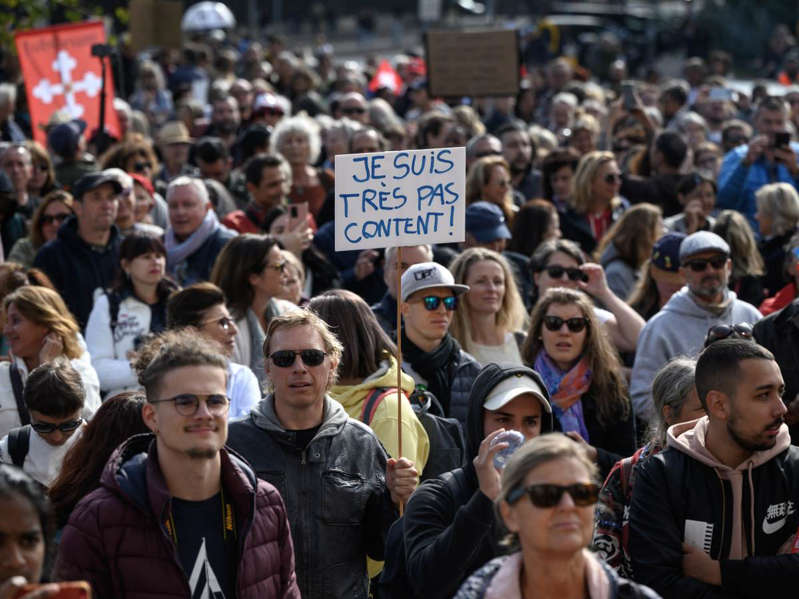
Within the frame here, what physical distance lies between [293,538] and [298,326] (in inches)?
30.0

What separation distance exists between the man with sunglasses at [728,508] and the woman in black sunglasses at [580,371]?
148cm

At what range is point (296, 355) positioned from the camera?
5.03m

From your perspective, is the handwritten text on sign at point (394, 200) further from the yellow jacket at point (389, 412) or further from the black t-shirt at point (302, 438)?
the black t-shirt at point (302, 438)

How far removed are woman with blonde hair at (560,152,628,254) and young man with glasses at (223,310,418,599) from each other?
5598 millimetres

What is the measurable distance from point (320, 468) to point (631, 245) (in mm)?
4508

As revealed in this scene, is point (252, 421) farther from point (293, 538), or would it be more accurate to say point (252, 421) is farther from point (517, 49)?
point (517, 49)

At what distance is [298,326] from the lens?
511 cm

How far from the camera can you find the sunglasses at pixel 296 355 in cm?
502

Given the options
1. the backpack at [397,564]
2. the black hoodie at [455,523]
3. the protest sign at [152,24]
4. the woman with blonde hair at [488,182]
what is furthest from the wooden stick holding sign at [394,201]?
the protest sign at [152,24]

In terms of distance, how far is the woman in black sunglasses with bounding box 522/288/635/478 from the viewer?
634cm

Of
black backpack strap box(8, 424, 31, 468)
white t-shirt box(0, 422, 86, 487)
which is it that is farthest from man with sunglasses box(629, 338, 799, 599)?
black backpack strap box(8, 424, 31, 468)

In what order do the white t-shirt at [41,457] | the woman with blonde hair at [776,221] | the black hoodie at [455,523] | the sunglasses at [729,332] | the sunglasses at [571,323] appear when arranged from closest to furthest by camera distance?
the black hoodie at [455,523] → the white t-shirt at [41,457] → the sunglasses at [729,332] → the sunglasses at [571,323] → the woman with blonde hair at [776,221]

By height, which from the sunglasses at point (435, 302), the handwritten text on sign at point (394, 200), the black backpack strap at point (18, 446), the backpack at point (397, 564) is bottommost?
the backpack at point (397, 564)

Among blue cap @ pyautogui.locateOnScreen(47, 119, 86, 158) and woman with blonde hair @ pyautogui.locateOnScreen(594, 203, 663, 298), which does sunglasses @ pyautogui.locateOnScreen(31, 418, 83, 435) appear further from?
blue cap @ pyautogui.locateOnScreen(47, 119, 86, 158)
